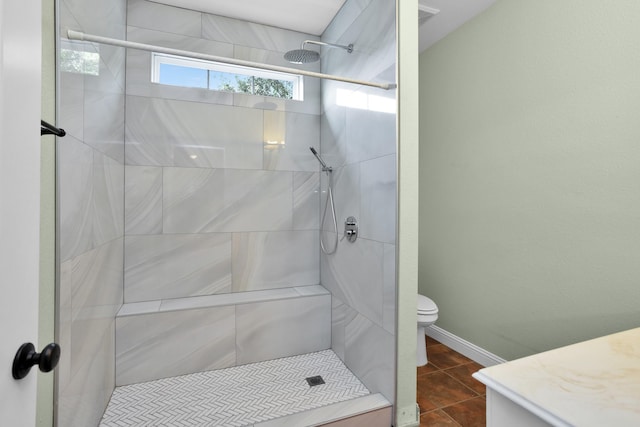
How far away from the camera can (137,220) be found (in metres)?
2.20

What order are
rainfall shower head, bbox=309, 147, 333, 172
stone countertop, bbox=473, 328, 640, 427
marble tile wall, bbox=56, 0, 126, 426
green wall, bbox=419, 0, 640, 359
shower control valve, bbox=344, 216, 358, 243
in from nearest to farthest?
stone countertop, bbox=473, 328, 640, 427, marble tile wall, bbox=56, 0, 126, 426, green wall, bbox=419, 0, 640, 359, shower control valve, bbox=344, 216, 358, 243, rainfall shower head, bbox=309, 147, 333, 172

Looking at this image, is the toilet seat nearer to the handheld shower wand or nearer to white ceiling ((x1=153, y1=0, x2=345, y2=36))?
the handheld shower wand

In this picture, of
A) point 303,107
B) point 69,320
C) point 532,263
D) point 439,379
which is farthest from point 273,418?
point 303,107

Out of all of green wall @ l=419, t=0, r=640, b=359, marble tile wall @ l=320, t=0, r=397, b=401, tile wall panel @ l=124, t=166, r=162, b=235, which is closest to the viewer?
green wall @ l=419, t=0, r=640, b=359

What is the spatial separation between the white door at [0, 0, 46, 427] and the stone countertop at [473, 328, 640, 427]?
99 centimetres

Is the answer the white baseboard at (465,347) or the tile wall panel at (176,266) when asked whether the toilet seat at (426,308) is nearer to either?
the white baseboard at (465,347)

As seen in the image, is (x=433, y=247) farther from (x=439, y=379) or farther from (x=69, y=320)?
(x=69, y=320)

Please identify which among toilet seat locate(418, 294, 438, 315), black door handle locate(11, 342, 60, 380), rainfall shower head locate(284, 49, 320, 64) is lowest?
toilet seat locate(418, 294, 438, 315)

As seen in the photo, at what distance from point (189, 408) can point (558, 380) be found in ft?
5.82

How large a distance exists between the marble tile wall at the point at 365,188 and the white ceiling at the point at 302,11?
6.6 inches

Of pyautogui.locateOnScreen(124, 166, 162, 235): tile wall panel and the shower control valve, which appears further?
pyautogui.locateOnScreen(124, 166, 162, 235): tile wall panel

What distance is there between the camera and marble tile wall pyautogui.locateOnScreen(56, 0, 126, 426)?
1118 mm

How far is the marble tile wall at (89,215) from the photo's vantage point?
1.12 m

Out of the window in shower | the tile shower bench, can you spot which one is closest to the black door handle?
the tile shower bench
